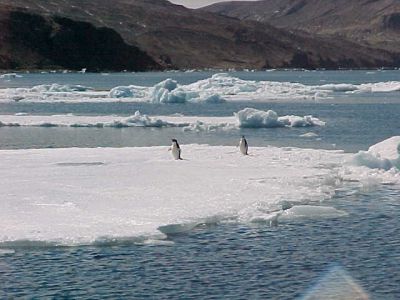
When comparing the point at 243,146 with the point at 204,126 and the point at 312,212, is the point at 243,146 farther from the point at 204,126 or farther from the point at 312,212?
the point at 204,126

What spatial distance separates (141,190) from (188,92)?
49537mm

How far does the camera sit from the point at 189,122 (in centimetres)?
5091

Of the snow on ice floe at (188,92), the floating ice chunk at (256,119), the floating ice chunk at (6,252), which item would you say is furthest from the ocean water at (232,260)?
the snow on ice floe at (188,92)

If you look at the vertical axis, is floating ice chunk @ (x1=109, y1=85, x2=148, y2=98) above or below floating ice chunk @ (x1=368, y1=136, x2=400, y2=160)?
above

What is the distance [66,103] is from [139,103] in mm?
6525

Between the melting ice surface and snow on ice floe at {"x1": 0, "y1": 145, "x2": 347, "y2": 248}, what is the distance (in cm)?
2

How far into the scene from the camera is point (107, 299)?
1473 centimetres

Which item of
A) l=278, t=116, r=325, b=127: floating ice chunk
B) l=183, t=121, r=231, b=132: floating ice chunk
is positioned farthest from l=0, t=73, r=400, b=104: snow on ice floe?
l=183, t=121, r=231, b=132: floating ice chunk

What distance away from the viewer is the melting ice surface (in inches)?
746

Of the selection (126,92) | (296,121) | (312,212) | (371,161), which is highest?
(126,92)

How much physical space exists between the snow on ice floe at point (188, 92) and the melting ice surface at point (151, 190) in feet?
130

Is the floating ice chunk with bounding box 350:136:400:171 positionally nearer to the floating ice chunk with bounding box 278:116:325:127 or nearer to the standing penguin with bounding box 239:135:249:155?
the standing penguin with bounding box 239:135:249:155

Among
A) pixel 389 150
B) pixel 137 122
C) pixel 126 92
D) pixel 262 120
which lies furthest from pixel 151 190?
pixel 126 92

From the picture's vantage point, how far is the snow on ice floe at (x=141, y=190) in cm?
1881
